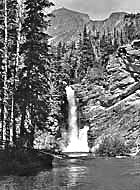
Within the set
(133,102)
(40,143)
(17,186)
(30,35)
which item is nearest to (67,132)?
(40,143)

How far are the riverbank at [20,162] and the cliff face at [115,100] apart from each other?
29.5 m

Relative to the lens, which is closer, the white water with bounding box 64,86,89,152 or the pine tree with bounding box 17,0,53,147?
the pine tree with bounding box 17,0,53,147

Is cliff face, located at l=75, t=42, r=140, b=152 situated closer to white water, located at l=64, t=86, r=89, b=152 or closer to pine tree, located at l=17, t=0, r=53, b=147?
white water, located at l=64, t=86, r=89, b=152

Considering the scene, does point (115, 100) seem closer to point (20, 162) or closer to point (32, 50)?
point (32, 50)

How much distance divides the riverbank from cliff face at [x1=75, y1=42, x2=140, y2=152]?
2946 centimetres

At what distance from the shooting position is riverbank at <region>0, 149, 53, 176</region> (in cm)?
1822

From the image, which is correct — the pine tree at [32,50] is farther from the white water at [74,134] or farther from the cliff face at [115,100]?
the white water at [74,134]

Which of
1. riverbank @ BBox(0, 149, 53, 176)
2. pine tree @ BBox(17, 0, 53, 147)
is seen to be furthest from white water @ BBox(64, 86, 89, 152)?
riverbank @ BBox(0, 149, 53, 176)

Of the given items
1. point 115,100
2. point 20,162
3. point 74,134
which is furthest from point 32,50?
point 74,134

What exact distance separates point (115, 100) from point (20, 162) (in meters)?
38.3

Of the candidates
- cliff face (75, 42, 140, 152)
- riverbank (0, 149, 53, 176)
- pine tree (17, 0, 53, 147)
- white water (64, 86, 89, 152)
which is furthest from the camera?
white water (64, 86, 89, 152)

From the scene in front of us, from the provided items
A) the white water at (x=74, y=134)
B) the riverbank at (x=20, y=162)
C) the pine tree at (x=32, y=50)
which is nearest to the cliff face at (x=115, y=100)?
the white water at (x=74, y=134)

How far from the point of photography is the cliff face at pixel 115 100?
52.2 m

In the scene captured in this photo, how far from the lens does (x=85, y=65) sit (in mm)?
81875
